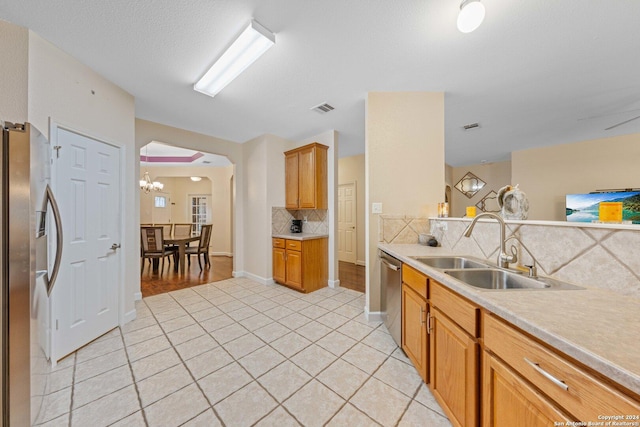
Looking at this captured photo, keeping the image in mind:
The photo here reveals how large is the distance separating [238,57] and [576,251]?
2.68 m

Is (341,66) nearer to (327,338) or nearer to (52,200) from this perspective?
(52,200)

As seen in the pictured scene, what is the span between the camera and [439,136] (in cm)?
255

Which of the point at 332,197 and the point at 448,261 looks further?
the point at 332,197

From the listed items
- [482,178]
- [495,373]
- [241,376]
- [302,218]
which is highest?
[482,178]

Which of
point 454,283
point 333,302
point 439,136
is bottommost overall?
point 333,302

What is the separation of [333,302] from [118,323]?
8.13ft

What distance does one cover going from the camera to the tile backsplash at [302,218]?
3.96 meters

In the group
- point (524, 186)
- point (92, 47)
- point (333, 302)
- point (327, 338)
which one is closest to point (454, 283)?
point (327, 338)

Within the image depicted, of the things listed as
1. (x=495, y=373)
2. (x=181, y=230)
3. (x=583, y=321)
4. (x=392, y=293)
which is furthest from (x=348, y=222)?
(x=583, y=321)

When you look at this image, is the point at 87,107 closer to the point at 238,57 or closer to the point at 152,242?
the point at 238,57

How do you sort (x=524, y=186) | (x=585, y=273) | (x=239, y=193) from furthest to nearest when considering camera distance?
(x=524, y=186) → (x=239, y=193) → (x=585, y=273)

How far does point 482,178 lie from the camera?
20.0ft

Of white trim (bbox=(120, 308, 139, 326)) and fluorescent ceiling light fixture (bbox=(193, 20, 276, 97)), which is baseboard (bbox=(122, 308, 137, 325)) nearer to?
white trim (bbox=(120, 308, 139, 326))

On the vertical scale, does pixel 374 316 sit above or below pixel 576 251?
below
